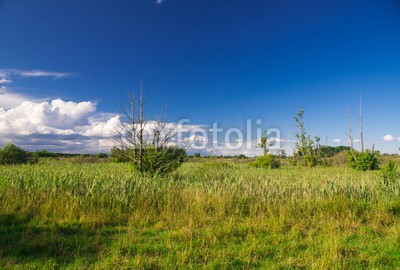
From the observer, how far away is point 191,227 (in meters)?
5.32

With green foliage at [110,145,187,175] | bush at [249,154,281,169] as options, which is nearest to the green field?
green foliage at [110,145,187,175]

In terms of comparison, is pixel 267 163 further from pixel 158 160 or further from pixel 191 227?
pixel 191 227

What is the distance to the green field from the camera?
12.6ft

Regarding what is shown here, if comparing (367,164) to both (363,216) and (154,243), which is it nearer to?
(363,216)

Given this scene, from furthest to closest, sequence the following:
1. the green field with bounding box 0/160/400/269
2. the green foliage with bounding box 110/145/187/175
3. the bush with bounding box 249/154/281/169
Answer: the bush with bounding box 249/154/281/169, the green foliage with bounding box 110/145/187/175, the green field with bounding box 0/160/400/269

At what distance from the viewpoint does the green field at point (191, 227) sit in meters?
3.84

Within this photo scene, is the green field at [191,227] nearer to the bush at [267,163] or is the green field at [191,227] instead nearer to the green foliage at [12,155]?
the bush at [267,163]

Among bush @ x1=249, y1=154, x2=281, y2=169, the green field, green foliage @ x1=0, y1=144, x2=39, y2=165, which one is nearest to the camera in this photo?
the green field

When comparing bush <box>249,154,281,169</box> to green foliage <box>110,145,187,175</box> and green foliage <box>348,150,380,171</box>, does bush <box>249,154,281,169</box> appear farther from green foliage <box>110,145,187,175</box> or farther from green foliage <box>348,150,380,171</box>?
green foliage <box>110,145,187,175</box>

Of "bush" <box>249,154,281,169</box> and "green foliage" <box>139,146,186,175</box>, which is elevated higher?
"green foliage" <box>139,146,186,175</box>

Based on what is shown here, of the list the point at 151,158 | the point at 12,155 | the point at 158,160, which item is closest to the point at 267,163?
the point at 158,160

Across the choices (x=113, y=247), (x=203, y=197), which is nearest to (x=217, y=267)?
(x=113, y=247)

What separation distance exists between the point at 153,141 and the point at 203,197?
15.3 ft

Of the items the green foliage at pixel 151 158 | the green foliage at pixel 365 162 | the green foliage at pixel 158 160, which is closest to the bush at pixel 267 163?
the green foliage at pixel 365 162
